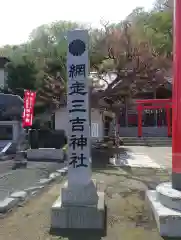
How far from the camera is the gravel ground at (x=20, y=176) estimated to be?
295 inches

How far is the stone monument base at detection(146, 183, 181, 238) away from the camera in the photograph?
4461 mm

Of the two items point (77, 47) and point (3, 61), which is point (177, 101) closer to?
point (77, 47)

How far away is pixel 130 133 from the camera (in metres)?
25.5

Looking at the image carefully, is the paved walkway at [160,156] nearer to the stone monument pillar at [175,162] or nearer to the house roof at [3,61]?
the stone monument pillar at [175,162]

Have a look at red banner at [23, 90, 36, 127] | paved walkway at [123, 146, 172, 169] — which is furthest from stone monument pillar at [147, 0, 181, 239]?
red banner at [23, 90, 36, 127]

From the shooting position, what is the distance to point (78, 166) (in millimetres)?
5035

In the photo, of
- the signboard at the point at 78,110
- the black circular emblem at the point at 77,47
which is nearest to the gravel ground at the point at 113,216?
the signboard at the point at 78,110

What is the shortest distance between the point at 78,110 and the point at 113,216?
198cm

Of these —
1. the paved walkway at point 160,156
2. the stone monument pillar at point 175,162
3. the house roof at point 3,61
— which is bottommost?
the paved walkway at point 160,156

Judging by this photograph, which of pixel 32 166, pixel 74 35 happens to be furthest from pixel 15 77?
pixel 74 35

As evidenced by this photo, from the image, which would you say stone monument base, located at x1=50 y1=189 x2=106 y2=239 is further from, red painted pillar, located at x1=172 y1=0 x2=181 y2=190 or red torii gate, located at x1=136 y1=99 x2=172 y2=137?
red torii gate, located at x1=136 y1=99 x2=172 y2=137

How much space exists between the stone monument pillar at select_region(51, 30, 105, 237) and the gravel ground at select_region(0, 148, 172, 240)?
1.00 feet

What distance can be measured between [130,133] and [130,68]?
39.3ft

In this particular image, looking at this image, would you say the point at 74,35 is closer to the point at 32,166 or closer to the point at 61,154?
the point at 32,166
